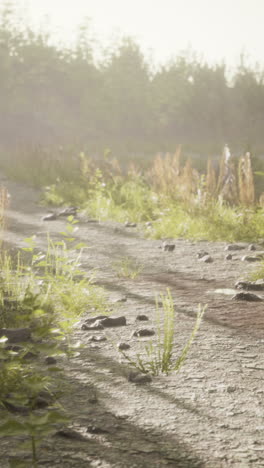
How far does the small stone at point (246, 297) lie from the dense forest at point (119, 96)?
20476 millimetres

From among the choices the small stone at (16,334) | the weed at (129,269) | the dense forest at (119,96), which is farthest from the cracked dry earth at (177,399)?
the dense forest at (119,96)

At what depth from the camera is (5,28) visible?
24.4m

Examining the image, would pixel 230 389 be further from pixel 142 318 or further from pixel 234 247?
pixel 234 247

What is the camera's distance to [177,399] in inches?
98.0

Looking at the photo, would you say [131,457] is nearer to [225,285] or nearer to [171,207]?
[225,285]

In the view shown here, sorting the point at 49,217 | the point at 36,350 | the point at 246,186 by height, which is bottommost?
the point at 49,217

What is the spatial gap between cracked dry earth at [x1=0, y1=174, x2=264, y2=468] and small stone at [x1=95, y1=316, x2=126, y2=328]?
82mm

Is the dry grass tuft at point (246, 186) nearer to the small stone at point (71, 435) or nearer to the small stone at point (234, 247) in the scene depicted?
the small stone at point (234, 247)

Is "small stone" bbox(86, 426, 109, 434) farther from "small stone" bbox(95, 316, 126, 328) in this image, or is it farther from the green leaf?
"small stone" bbox(95, 316, 126, 328)

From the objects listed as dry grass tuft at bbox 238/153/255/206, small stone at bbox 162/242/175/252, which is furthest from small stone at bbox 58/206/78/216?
dry grass tuft at bbox 238/153/255/206

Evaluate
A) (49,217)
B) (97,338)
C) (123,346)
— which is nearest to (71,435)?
(123,346)

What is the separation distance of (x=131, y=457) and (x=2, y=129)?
23518 mm

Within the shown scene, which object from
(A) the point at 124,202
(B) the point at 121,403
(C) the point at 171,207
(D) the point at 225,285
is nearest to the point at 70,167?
(A) the point at 124,202

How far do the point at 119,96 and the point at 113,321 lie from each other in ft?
81.1
